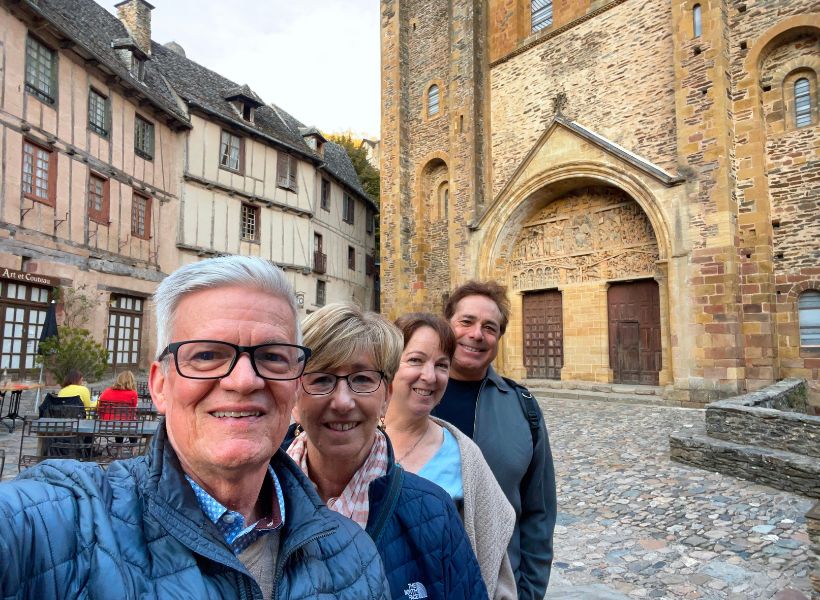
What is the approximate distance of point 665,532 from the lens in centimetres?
466

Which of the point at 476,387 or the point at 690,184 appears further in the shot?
the point at 690,184

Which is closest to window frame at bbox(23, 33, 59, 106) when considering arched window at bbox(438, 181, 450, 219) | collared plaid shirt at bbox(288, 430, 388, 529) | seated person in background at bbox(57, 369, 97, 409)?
seated person in background at bbox(57, 369, 97, 409)

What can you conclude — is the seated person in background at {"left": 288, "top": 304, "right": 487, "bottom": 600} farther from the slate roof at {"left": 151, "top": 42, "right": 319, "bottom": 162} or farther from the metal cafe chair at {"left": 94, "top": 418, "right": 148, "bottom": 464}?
the slate roof at {"left": 151, "top": 42, "right": 319, "bottom": 162}

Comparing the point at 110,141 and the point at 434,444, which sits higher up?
the point at 110,141

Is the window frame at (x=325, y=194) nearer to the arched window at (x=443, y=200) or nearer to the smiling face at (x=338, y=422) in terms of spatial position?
the arched window at (x=443, y=200)

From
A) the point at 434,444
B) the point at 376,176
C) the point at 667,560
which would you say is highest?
the point at 376,176

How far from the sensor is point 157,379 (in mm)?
1129

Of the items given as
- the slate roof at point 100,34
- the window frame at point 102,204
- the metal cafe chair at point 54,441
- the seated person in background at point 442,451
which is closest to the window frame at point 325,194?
the slate roof at point 100,34

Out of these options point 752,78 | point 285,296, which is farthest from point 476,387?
point 752,78

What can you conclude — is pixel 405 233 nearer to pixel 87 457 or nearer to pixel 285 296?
pixel 87 457

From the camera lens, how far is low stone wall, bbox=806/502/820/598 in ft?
11.4

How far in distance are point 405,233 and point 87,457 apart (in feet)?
47.7

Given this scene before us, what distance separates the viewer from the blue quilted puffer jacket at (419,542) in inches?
52.2

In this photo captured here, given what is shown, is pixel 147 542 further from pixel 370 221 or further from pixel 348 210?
pixel 370 221
